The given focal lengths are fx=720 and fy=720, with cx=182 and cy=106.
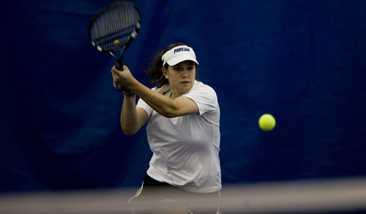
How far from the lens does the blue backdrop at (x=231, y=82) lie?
3547mm

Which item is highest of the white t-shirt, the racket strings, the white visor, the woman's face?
the racket strings

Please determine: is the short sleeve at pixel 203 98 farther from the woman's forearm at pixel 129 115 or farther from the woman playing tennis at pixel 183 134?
the woman's forearm at pixel 129 115

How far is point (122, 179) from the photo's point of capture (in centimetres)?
359

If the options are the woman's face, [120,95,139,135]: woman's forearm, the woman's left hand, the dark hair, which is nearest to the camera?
the woman's left hand

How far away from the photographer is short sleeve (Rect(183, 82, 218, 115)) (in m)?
2.66

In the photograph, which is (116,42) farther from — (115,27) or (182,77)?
(182,77)

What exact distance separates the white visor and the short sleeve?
0.39ft

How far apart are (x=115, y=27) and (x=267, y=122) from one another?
107cm

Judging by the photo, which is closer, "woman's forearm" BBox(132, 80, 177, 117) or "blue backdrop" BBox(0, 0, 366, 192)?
"woman's forearm" BBox(132, 80, 177, 117)

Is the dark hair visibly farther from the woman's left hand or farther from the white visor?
the woman's left hand

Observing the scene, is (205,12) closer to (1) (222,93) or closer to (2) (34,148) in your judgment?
(1) (222,93)

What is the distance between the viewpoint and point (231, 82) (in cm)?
356

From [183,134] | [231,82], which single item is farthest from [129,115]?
[231,82]

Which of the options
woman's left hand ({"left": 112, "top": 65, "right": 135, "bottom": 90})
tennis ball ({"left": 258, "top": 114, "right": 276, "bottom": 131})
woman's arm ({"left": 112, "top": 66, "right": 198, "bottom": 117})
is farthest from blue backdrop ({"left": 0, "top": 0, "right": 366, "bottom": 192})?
woman's left hand ({"left": 112, "top": 65, "right": 135, "bottom": 90})
